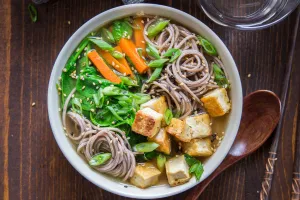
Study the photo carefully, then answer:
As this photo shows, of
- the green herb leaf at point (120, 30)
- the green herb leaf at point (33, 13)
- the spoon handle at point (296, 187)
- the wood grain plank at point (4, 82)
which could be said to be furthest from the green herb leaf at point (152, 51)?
the spoon handle at point (296, 187)

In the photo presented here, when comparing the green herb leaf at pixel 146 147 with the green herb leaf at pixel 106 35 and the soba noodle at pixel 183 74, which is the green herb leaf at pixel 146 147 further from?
the green herb leaf at pixel 106 35

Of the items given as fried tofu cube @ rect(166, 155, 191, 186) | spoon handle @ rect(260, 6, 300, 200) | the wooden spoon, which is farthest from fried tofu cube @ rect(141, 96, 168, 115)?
spoon handle @ rect(260, 6, 300, 200)

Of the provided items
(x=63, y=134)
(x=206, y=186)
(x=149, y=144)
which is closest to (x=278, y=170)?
(x=206, y=186)

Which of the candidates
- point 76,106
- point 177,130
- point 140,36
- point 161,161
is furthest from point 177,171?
point 140,36

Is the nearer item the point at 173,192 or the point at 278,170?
the point at 173,192

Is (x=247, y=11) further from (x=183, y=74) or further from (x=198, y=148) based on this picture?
(x=198, y=148)

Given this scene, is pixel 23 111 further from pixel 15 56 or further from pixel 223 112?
pixel 223 112
